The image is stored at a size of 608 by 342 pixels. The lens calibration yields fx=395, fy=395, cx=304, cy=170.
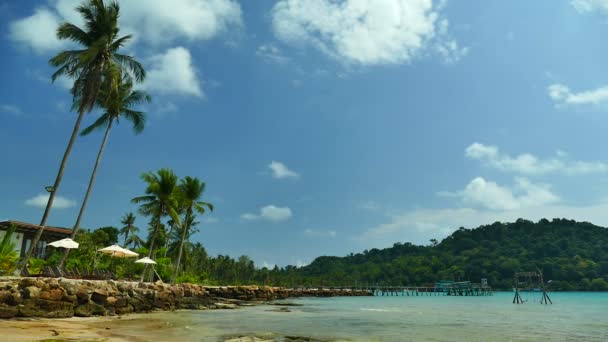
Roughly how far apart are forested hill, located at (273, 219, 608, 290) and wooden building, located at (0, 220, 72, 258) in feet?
235

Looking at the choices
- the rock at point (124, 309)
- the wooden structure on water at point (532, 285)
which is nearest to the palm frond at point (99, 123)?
the rock at point (124, 309)

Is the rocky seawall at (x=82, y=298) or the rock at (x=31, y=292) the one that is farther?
the rock at (x=31, y=292)

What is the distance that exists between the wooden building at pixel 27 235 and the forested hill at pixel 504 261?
2820 inches

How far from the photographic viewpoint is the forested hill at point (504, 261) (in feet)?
404

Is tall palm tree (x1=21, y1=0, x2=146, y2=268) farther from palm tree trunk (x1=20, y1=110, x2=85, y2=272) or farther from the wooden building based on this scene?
the wooden building

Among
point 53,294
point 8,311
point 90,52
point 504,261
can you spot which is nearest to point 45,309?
point 53,294

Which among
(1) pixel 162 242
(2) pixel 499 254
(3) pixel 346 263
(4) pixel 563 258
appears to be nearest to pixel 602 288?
(4) pixel 563 258

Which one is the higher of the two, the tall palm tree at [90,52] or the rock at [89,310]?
the tall palm tree at [90,52]

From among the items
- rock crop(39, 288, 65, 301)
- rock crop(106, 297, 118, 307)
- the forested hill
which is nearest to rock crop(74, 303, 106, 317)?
rock crop(106, 297, 118, 307)

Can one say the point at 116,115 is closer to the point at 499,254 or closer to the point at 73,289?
the point at 73,289

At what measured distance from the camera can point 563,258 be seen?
131 meters

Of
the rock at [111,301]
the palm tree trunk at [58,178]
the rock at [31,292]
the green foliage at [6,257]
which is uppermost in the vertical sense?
the palm tree trunk at [58,178]

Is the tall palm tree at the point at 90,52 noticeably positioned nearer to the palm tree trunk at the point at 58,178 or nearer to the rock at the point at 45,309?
the palm tree trunk at the point at 58,178

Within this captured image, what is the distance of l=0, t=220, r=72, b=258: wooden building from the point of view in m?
32.8
